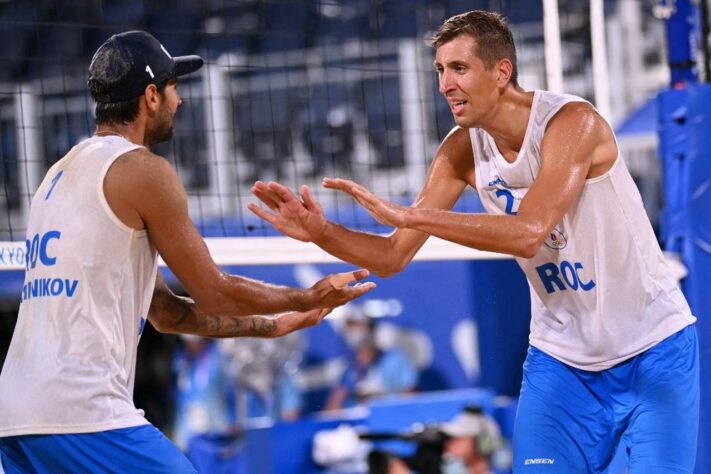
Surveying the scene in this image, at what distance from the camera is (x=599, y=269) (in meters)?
3.83

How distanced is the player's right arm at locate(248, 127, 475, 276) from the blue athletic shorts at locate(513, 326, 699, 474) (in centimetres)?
63

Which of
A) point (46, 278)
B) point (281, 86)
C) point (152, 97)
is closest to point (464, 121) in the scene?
point (152, 97)

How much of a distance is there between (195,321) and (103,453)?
785 millimetres

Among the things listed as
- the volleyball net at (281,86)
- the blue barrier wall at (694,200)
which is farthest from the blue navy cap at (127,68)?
the volleyball net at (281,86)

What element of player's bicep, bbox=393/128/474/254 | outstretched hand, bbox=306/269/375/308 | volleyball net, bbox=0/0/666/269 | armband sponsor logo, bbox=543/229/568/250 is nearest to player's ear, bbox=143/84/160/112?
outstretched hand, bbox=306/269/375/308

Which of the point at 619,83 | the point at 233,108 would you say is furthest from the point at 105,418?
the point at 619,83

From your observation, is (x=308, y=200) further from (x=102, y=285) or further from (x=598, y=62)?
(x=598, y=62)

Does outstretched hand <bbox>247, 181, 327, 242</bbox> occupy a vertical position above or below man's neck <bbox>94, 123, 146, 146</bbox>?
below

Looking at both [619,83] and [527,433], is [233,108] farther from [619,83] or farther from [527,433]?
[527,433]

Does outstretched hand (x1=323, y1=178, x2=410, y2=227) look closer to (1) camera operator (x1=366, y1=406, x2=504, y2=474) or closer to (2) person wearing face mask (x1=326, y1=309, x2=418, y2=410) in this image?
(1) camera operator (x1=366, y1=406, x2=504, y2=474)

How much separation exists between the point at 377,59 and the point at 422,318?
13.7 ft

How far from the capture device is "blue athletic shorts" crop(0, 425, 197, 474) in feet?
10.3

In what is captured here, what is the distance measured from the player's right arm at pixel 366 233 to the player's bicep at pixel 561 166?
50cm

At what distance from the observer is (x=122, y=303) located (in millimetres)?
3244
